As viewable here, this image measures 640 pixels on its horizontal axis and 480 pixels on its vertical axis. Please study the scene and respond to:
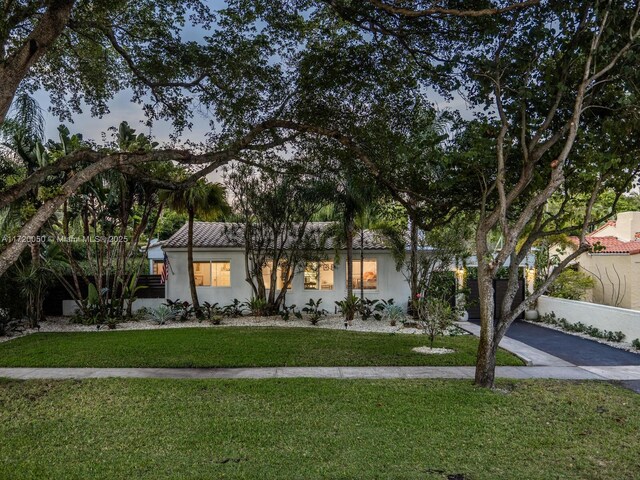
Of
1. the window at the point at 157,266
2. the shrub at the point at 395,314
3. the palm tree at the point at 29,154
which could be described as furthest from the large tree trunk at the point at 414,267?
the window at the point at 157,266

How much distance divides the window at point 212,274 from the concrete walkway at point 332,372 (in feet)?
30.5

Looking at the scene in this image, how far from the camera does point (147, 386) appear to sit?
23.9 ft

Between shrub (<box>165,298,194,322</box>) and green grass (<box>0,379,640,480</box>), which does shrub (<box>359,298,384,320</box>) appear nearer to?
shrub (<box>165,298,194,322</box>)

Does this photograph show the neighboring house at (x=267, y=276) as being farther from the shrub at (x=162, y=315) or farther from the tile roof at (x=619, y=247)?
the tile roof at (x=619, y=247)

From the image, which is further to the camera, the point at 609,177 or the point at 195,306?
the point at 195,306

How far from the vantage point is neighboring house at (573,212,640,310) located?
1562 centimetres

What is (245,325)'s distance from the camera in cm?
1506

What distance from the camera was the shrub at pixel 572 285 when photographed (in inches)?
635

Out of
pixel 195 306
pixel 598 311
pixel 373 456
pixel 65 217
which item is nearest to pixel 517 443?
pixel 373 456

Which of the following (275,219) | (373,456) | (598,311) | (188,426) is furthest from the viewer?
(275,219)

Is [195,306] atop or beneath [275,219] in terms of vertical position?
beneath

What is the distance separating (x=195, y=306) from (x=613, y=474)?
14.4 metres

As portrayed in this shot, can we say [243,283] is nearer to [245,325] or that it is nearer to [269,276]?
[269,276]

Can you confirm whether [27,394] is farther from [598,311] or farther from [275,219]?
[598,311]
